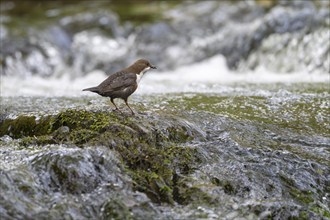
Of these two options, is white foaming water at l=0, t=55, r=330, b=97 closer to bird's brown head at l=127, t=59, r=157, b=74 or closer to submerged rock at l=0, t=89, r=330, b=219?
bird's brown head at l=127, t=59, r=157, b=74

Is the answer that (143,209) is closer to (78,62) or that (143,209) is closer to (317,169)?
(317,169)

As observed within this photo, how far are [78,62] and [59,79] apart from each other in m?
0.94

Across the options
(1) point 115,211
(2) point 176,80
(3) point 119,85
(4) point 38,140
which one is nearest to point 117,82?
(3) point 119,85

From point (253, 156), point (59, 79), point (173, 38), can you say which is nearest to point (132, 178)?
point (253, 156)

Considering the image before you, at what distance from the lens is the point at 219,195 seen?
5.05 meters

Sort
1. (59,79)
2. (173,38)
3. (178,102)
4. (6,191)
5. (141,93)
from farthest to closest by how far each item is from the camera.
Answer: (173,38)
(59,79)
(141,93)
(178,102)
(6,191)

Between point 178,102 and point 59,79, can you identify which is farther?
point 59,79

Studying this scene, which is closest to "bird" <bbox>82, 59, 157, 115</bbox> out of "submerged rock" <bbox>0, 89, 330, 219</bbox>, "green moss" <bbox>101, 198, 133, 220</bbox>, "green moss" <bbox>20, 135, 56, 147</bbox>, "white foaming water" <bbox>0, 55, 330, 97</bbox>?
"submerged rock" <bbox>0, 89, 330, 219</bbox>

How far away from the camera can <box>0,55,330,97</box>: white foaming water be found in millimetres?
10211

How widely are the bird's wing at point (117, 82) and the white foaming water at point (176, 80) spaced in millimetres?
3525

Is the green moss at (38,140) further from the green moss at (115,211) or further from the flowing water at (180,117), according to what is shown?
the green moss at (115,211)

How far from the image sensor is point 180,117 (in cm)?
642

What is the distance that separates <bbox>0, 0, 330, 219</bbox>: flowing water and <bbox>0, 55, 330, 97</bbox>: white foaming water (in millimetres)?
31

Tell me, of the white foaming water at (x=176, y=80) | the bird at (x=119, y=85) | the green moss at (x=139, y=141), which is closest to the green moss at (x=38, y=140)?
the green moss at (x=139, y=141)
